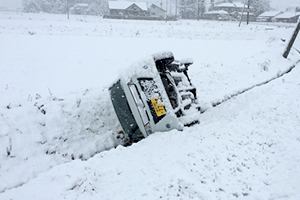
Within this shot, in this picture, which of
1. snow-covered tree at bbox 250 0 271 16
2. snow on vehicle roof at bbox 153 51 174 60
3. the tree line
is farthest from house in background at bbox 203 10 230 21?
snow on vehicle roof at bbox 153 51 174 60

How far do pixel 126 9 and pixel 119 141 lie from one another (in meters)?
58.3

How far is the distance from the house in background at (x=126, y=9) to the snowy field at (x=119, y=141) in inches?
2047

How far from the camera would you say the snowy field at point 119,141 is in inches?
114

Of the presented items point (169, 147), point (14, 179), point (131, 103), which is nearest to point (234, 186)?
point (169, 147)

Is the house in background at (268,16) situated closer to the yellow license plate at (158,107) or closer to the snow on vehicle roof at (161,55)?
the snow on vehicle roof at (161,55)

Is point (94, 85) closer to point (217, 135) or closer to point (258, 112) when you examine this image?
point (217, 135)

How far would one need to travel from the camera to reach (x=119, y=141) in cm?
517

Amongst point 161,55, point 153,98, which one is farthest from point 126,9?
point 153,98

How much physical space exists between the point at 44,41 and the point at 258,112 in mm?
→ 11092

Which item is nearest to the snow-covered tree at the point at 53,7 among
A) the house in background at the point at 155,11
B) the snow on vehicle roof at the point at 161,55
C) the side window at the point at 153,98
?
the house in background at the point at 155,11

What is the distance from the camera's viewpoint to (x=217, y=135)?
4152 millimetres

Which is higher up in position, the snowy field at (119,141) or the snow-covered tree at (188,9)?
the snow-covered tree at (188,9)

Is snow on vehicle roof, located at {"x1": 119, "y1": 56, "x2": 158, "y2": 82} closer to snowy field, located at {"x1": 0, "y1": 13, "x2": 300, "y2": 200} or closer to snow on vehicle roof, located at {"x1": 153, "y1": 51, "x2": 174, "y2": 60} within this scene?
snow on vehicle roof, located at {"x1": 153, "y1": 51, "x2": 174, "y2": 60}

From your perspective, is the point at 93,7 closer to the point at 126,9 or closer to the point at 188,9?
the point at 126,9
